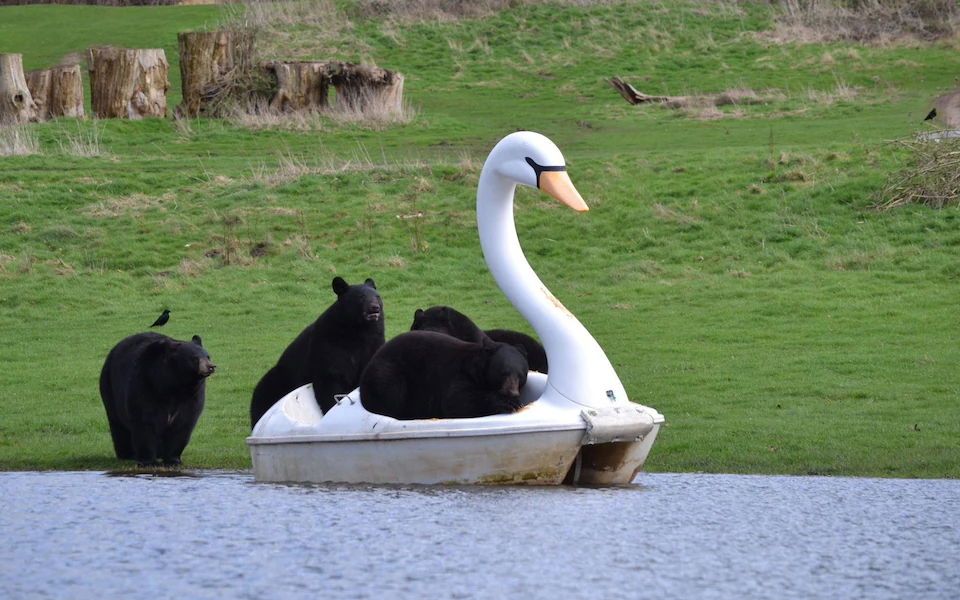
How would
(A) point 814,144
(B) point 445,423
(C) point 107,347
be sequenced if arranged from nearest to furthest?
(B) point 445,423 → (C) point 107,347 → (A) point 814,144

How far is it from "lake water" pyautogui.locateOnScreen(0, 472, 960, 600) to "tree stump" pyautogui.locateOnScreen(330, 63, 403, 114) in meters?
28.0

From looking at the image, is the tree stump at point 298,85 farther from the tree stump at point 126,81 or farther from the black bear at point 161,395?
the black bear at point 161,395

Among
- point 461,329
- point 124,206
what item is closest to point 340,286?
point 461,329

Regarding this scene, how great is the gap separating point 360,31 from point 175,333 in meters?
33.0

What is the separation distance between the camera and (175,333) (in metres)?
20.4

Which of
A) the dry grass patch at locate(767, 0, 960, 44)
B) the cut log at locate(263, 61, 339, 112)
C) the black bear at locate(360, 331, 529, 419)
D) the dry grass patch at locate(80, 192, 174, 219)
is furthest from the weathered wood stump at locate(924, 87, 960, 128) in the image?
the black bear at locate(360, 331, 529, 419)

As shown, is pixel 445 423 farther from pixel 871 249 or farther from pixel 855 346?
pixel 871 249

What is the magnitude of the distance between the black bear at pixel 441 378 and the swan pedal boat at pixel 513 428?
19 centimetres

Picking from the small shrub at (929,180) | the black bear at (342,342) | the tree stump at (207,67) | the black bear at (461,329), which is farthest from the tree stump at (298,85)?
the black bear at (461,329)

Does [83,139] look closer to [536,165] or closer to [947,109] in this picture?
[947,109]

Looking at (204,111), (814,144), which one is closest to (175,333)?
(814,144)

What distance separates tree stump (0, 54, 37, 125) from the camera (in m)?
36.7

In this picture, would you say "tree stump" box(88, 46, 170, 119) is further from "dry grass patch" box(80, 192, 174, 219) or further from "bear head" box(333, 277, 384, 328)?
"bear head" box(333, 277, 384, 328)

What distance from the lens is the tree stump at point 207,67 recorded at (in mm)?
39406
